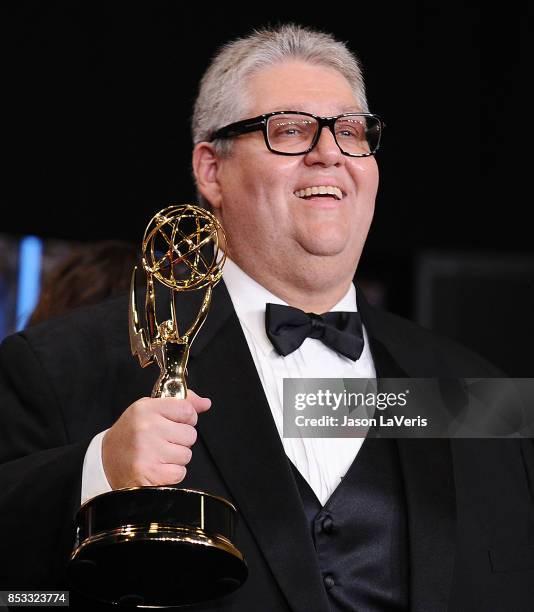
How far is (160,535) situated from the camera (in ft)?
4.94

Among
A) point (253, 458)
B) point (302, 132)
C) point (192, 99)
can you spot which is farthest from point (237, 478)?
point (192, 99)

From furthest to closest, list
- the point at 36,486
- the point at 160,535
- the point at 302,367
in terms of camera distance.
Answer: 1. the point at 302,367
2. the point at 36,486
3. the point at 160,535

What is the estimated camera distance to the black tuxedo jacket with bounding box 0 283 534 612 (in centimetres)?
180

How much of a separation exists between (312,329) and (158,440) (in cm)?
73

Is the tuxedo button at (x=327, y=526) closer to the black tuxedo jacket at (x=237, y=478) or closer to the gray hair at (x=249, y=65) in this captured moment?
the black tuxedo jacket at (x=237, y=478)

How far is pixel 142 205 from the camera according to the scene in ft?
11.7

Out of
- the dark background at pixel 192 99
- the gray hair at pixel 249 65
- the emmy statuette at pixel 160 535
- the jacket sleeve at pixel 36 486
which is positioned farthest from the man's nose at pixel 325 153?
the dark background at pixel 192 99

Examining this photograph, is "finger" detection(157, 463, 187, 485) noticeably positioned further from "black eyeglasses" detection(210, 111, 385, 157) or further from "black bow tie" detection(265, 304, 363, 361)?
"black eyeglasses" detection(210, 111, 385, 157)

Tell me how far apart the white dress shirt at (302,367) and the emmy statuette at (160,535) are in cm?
36

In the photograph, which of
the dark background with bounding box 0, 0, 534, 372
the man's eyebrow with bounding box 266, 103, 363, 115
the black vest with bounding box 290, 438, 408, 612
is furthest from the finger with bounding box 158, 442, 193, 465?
the dark background with bounding box 0, 0, 534, 372

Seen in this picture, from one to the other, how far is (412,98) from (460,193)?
0.38 metres

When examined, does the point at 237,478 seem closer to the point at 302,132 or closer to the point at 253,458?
the point at 253,458

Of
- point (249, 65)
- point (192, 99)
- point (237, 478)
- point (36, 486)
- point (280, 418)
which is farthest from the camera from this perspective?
point (192, 99)

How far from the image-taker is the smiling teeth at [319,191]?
7.14 feet
